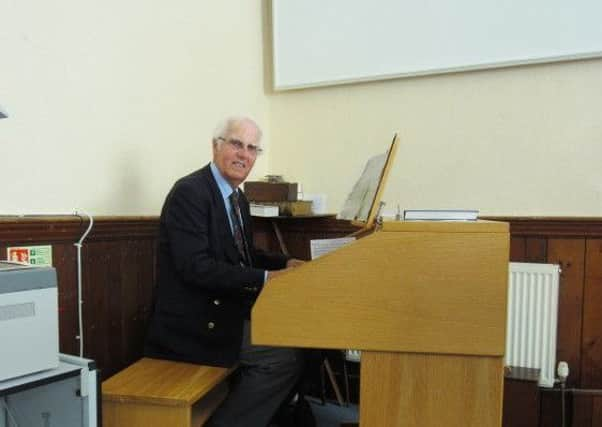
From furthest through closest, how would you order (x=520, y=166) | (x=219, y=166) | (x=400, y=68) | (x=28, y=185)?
(x=400, y=68), (x=520, y=166), (x=219, y=166), (x=28, y=185)

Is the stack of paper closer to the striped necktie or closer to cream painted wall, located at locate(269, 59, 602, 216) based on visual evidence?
the striped necktie

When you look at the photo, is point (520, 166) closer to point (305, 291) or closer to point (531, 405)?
point (531, 405)

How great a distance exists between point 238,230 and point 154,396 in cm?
66

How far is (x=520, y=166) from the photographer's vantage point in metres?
2.21

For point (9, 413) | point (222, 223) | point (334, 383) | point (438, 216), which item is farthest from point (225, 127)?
point (334, 383)

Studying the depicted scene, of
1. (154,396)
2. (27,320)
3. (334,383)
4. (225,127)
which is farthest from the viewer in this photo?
(334,383)

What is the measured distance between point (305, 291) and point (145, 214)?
98 cm

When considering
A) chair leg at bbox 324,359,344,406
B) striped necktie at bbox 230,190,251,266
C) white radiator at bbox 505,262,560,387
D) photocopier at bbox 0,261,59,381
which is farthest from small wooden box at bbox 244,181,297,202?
photocopier at bbox 0,261,59,381

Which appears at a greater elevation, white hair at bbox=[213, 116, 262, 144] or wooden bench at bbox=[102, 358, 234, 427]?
white hair at bbox=[213, 116, 262, 144]

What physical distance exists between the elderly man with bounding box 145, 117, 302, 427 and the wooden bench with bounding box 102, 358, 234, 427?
101 mm

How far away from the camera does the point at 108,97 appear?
1.74 meters

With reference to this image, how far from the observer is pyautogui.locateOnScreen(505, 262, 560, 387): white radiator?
2092 mm

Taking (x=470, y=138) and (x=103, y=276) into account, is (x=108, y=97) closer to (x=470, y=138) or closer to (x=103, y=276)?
(x=103, y=276)

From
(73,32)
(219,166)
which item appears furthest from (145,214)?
(73,32)
